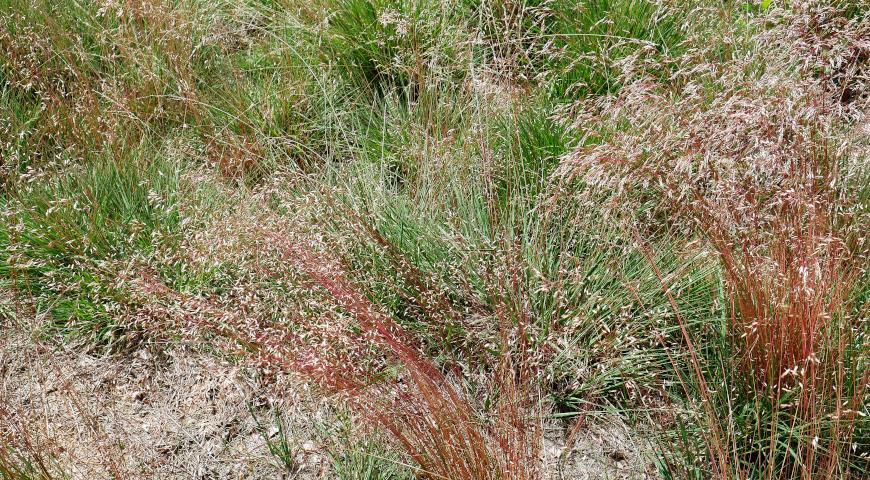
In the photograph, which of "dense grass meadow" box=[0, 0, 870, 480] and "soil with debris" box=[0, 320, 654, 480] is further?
"soil with debris" box=[0, 320, 654, 480]

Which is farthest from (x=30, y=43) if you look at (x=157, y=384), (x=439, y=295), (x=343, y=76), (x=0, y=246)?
(x=439, y=295)

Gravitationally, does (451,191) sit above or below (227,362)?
above

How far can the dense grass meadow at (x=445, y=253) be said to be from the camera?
2.14 m

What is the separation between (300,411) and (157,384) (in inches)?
22.1

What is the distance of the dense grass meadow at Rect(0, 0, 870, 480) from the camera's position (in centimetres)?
214

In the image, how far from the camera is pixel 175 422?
2.64 m

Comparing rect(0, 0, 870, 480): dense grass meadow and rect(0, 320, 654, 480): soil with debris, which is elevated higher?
rect(0, 0, 870, 480): dense grass meadow

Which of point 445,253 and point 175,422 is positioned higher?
point 445,253

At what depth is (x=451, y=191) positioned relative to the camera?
288 centimetres

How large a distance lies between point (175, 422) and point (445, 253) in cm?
105

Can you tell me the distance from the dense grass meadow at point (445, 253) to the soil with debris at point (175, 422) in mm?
10

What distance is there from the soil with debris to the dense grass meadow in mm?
10

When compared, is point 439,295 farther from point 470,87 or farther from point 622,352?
point 470,87

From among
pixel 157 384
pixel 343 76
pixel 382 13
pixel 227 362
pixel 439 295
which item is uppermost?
pixel 382 13
